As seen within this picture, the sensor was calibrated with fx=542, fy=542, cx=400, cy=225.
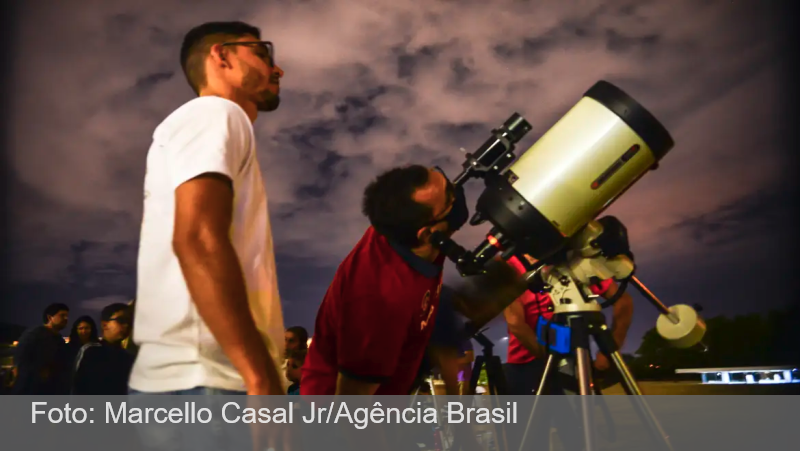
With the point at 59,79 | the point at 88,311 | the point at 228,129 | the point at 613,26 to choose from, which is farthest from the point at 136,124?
the point at 613,26

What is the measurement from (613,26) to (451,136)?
3.17 ft

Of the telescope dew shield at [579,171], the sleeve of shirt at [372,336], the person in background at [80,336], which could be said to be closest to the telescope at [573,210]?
the telescope dew shield at [579,171]

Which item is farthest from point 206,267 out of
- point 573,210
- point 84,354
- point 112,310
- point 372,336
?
point 84,354

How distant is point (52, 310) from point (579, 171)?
7.01 ft

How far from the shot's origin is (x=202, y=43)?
4.18 feet

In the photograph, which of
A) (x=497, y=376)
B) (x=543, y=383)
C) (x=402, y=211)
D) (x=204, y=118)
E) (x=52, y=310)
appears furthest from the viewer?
(x=52, y=310)

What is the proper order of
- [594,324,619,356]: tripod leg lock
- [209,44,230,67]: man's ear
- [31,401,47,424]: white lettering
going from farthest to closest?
[31,401,47,424]: white lettering → [594,324,619,356]: tripod leg lock → [209,44,230,67]: man's ear

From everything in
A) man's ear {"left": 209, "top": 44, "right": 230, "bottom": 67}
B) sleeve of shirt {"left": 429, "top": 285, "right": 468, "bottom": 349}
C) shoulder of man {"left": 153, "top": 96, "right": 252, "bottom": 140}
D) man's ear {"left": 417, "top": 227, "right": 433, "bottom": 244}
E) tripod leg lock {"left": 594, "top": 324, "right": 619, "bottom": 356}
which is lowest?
→ tripod leg lock {"left": 594, "top": 324, "right": 619, "bottom": 356}

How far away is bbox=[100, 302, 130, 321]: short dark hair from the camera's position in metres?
2.44

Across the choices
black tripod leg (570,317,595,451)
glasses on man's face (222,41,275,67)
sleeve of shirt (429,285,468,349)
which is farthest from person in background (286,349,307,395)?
glasses on man's face (222,41,275,67)

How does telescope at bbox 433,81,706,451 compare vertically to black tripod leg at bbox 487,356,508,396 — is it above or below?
above

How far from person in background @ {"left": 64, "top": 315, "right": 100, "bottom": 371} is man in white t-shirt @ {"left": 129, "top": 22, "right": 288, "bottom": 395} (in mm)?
1949

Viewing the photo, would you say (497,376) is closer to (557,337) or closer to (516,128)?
(557,337)

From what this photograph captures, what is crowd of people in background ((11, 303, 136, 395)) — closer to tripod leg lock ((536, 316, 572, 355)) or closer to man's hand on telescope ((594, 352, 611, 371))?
tripod leg lock ((536, 316, 572, 355))
